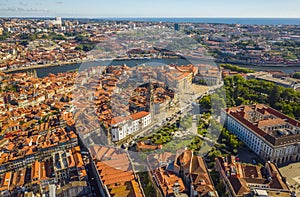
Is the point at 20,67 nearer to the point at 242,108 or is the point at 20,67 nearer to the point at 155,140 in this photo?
the point at 155,140

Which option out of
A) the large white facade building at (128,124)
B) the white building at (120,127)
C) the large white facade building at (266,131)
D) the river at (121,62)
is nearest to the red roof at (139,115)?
the large white facade building at (128,124)

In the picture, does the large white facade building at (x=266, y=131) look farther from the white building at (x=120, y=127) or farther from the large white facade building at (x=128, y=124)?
the white building at (x=120, y=127)

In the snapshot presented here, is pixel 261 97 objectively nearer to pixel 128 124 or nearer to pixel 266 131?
pixel 266 131

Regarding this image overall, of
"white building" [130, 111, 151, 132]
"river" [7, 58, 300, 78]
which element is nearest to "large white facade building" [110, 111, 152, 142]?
"white building" [130, 111, 151, 132]

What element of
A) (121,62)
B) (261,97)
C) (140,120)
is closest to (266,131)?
(140,120)

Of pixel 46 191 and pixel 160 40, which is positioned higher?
pixel 160 40

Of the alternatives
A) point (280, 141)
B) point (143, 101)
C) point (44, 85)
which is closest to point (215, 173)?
point (280, 141)

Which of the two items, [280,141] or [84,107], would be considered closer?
[280,141]
